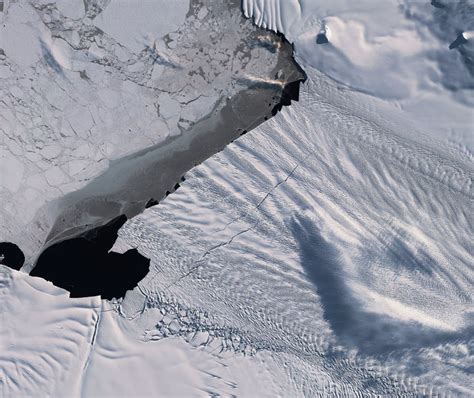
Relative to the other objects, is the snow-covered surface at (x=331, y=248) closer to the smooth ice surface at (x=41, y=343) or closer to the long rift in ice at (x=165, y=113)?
the long rift in ice at (x=165, y=113)

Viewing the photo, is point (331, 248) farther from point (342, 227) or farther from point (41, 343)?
point (41, 343)

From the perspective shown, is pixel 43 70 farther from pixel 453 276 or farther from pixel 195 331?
pixel 453 276

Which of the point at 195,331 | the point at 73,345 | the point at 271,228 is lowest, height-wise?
the point at 73,345

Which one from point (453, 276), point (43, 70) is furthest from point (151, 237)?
point (453, 276)

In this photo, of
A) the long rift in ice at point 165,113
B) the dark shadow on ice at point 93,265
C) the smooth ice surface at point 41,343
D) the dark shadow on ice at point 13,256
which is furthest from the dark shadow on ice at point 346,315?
the dark shadow on ice at point 13,256

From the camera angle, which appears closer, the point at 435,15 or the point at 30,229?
the point at 435,15

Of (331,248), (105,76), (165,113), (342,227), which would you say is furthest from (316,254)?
(105,76)

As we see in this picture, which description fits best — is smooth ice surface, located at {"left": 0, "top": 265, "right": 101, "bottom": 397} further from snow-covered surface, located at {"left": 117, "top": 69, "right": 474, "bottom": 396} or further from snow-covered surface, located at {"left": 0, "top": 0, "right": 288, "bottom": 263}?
snow-covered surface, located at {"left": 0, "top": 0, "right": 288, "bottom": 263}
